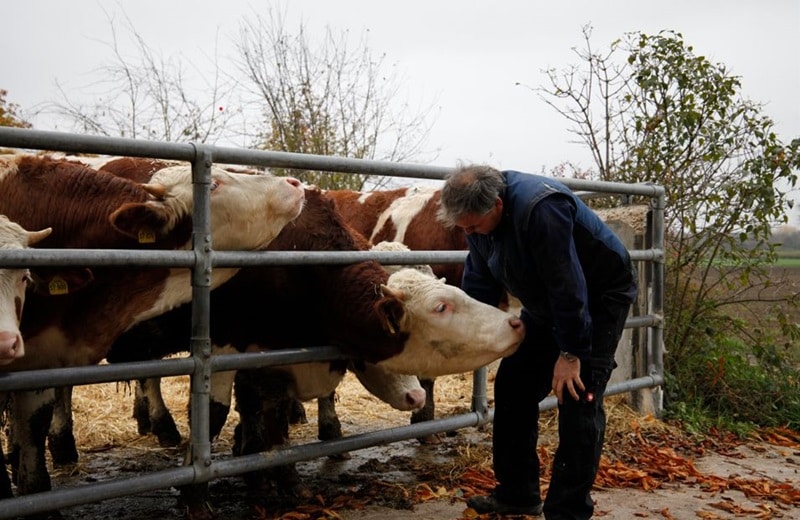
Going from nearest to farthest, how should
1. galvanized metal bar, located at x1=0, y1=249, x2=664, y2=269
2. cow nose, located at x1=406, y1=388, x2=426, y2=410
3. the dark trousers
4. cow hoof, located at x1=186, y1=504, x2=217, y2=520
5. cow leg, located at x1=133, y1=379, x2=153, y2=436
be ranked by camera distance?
1. galvanized metal bar, located at x1=0, y1=249, x2=664, y2=269
2. the dark trousers
3. cow hoof, located at x1=186, y1=504, x2=217, y2=520
4. cow nose, located at x1=406, y1=388, x2=426, y2=410
5. cow leg, located at x1=133, y1=379, x2=153, y2=436

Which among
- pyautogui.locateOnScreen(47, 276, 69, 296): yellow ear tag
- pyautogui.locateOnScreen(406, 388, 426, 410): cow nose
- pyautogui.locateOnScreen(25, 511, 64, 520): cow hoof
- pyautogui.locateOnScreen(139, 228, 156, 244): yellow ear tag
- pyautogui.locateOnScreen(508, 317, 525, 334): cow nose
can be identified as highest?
pyautogui.locateOnScreen(139, 228, 156, 244): yellow ear tag

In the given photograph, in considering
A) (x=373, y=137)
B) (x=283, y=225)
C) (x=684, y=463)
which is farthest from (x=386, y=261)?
(x=373, y=137)

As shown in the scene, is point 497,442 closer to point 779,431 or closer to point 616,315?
point 616,315

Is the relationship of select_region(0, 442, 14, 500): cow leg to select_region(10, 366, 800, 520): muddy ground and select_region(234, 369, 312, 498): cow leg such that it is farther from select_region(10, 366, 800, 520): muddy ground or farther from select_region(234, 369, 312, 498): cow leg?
select_region(234, 369, 312, 498): cow leg

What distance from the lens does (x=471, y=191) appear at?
3.55 m

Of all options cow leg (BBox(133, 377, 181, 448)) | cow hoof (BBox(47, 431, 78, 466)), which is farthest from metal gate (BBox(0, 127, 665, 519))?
cow leg (BBox(133, 377, 181, 448))

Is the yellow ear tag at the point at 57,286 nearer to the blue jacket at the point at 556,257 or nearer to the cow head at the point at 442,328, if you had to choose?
the cow head at the point at 442,328

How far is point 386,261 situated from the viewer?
436 centimetres

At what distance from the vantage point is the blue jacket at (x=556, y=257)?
347cm

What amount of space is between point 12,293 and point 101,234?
2.65 feet

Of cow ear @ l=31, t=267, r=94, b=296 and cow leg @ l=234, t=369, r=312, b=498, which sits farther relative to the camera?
cow leg @ l=234, t=369, r=312, b=498

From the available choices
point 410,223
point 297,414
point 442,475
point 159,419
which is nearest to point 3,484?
point 159,419

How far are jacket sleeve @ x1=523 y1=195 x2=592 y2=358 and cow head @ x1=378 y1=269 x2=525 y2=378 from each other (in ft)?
1.78

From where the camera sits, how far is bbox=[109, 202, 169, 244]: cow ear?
3.78m
